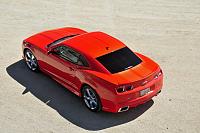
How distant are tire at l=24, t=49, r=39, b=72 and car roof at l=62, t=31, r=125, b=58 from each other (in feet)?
5.16

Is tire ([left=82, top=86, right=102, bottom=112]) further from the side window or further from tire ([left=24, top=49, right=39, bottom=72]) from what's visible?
tire ([left=24, top=49, right=39, bottom=72])

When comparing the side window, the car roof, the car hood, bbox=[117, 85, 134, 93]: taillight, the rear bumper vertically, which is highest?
the car roof

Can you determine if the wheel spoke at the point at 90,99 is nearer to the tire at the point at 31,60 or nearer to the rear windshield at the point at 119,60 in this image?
the rear windshield at the point at 119,60

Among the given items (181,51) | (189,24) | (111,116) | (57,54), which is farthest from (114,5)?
(111,116)

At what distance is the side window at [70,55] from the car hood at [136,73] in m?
0.99

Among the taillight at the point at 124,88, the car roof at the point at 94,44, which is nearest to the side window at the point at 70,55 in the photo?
the car roof at the point at 94,44

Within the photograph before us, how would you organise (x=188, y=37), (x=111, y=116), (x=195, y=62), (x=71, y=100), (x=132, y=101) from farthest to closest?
(x=188, y=37)
(x=195, y=62)
(x=71, y=100)
(x=111, y=116)
(x=132, y=101)

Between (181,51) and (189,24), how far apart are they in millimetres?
2545

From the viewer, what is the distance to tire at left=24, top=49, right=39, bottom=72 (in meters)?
10.9

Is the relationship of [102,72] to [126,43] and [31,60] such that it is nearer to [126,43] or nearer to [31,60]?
[31,60]

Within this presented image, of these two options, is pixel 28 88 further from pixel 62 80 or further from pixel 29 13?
pixel 29 13

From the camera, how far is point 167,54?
12188mm

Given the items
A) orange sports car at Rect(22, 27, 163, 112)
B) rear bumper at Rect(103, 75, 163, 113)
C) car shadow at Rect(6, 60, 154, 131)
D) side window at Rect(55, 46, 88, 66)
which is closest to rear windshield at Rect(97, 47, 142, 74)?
orange sports car at Rect(22, 27, 163, 112)

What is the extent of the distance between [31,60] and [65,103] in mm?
2111
